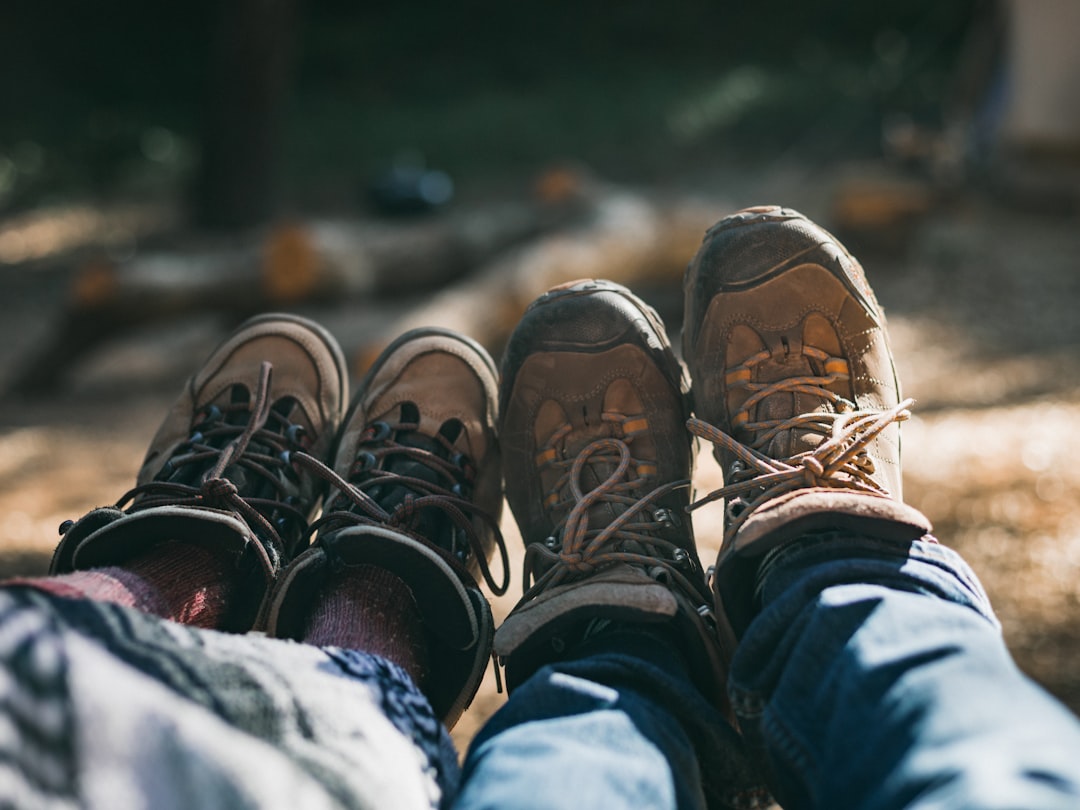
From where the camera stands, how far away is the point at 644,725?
83cm

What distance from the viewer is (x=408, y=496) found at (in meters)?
1.25

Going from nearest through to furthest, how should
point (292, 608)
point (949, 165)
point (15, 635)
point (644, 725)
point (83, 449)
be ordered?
1. point (15, 635)
2. point (644, 725)
3. point (292, 608)
4. point (83, 449)
5. point (949, 165)

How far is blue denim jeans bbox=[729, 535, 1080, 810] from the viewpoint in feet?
2.06

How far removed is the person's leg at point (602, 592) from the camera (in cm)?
77

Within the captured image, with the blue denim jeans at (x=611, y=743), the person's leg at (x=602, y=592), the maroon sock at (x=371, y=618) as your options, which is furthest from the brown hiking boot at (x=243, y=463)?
the blue denim jeans at (x=611, y=743)

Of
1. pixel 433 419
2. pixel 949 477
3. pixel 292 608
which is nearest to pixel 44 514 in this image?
pixel 433 419

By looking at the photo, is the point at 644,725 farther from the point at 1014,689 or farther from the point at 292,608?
the point at 292,608

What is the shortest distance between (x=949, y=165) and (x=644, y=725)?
19.1 ft

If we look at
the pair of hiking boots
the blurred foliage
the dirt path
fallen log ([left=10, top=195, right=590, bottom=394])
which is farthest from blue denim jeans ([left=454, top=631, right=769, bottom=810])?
the blurred foliage

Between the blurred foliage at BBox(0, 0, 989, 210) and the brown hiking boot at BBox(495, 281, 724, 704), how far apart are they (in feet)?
17.8

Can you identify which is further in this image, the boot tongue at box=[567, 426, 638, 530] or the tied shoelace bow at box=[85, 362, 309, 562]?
the boot tongue at box=[567, 426, 638, 530]

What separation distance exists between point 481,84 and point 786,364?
23.0 ft

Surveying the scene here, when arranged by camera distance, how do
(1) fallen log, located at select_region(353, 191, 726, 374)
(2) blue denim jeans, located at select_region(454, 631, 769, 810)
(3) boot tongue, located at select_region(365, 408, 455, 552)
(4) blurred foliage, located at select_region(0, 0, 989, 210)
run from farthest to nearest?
1. (4) blurred foliage, located at select_region(0, 0, 989, 210)
2. (1) fallen log, located at select_region(353, 191, 726, 374)
3. (3) boot tongue, located at select_region(365, 408, 455, 552)
4. (2) blue denim jeans, located at select_region(454, 631, 769, 810)

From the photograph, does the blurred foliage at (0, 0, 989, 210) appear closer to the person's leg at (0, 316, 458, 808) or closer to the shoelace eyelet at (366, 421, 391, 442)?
the shoelace eyelet at (366, 421, 391, 442)
